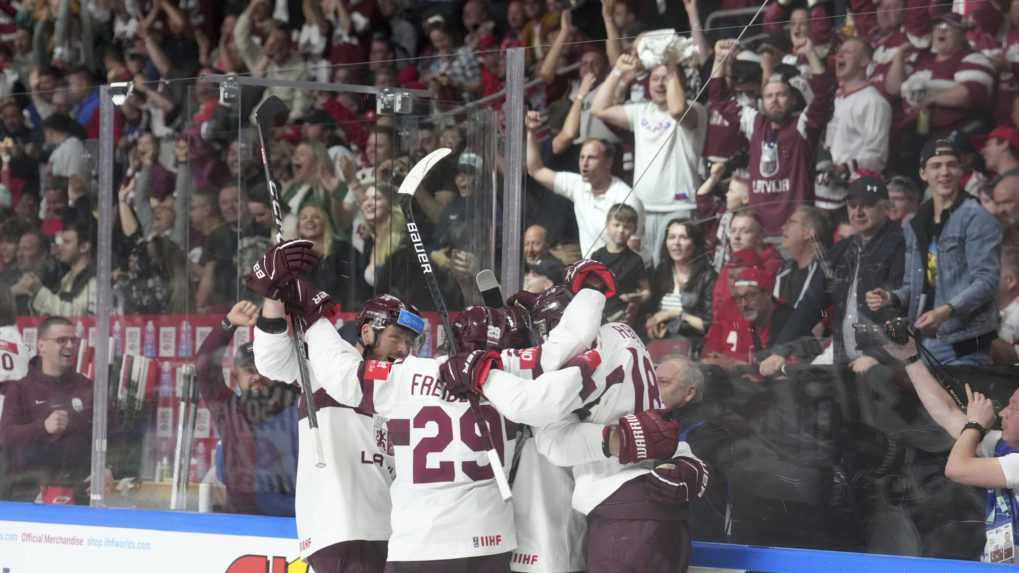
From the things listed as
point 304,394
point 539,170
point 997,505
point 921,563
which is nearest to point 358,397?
point 304,394

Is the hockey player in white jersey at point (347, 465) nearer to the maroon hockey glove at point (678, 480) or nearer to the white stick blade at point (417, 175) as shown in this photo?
the white stick blade at point (417, 175)

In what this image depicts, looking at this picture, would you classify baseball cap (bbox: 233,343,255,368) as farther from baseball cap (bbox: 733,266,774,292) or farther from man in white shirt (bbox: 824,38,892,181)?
man in white shirt (bbox: 824,38,892,181)

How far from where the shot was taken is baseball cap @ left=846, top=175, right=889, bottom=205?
11.5ft

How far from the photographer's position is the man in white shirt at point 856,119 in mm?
3518

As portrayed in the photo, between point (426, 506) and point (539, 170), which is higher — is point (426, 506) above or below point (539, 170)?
below

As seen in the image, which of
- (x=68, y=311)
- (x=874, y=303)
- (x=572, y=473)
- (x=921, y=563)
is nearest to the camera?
(x=921, y=563)

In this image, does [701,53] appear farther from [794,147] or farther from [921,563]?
[921,563]

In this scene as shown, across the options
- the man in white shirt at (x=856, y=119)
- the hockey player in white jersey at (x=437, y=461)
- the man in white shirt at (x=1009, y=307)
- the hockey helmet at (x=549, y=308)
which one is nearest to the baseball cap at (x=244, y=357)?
the hockey player in white jersey at (x=437, y=461)

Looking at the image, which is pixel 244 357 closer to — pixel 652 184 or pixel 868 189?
pixel 652 184

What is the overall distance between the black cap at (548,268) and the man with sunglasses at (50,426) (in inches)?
67.0

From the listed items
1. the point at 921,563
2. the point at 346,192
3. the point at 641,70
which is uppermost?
the point at 641,70

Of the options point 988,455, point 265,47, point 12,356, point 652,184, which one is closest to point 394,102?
point 652,184

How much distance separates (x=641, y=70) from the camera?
3.78 metres

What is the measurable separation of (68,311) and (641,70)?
2214mm
